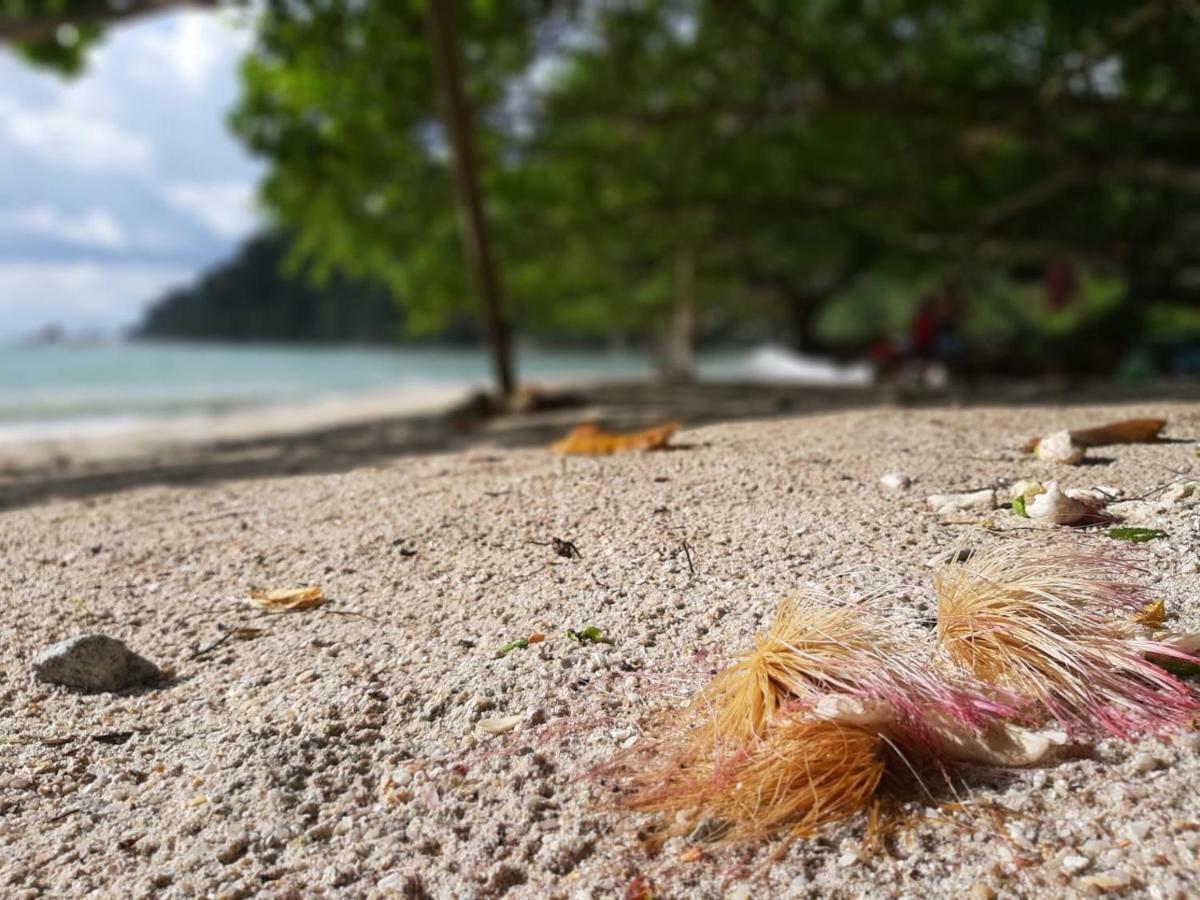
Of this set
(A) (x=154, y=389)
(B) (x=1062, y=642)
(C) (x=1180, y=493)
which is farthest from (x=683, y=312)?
(B) (x=1062, y=642)

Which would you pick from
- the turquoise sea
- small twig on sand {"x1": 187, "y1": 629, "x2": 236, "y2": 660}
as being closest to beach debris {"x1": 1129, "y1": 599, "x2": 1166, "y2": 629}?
small twig on sand {"x1": 187, "y1": 629, "x2": 236, "y2": 660}

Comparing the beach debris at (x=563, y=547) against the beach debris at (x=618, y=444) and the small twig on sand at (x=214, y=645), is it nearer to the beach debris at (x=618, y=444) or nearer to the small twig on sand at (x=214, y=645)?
the small twig on sand at (x=214, y=645)

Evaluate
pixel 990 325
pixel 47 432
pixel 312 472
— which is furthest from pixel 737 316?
pixel 312 472

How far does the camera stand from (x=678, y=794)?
189cm

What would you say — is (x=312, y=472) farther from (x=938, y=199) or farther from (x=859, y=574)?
(x=938, y=199)

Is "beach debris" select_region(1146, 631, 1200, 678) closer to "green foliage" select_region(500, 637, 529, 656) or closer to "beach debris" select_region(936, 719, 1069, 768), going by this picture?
"beach debris" select_region(936, 719, 1069, 768)

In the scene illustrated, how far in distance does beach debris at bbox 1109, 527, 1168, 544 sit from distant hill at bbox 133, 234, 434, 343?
77994 millimetres

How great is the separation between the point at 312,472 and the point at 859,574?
3.04 meters

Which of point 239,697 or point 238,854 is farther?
point 239,697

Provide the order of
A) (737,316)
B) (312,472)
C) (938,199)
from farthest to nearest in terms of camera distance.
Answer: (737,316) < (938,199) < (312,472)

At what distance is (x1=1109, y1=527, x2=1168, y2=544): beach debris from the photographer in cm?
251

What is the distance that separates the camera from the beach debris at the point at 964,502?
2.86 metres

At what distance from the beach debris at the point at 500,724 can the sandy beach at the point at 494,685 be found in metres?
0.01

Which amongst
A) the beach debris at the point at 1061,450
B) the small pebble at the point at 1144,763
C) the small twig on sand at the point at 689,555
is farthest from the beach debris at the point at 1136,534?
the small twig on sand at the point at 689,555
